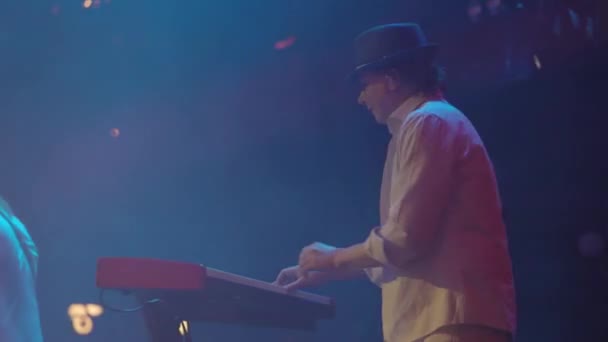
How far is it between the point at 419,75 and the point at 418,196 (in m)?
0.54

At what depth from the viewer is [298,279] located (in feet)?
6.40

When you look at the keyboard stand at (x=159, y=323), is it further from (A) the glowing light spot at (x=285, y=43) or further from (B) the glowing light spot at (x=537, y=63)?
(A) the glowing light spot at (x=285, y=43)

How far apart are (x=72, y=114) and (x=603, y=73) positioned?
2846mm

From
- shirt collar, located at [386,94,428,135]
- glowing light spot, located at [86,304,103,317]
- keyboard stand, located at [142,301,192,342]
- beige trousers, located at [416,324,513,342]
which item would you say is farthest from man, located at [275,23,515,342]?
glowing light spot, located at [86,304,103,317]

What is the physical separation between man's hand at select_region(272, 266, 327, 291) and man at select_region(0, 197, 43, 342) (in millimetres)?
882

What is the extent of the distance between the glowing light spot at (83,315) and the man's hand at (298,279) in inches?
83.2

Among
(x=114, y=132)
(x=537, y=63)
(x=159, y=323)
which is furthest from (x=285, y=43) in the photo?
(x=159, y=323)

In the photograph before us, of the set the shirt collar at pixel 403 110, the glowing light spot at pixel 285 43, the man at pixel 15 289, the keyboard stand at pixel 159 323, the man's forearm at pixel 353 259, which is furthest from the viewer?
the glowing light spot at pixel 285 43

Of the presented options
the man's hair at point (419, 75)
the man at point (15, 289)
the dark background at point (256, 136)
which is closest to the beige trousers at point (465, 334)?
the man's hair at point (419, 75)

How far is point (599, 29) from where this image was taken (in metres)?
2.86

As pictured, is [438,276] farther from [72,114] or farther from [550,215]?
[72,114]

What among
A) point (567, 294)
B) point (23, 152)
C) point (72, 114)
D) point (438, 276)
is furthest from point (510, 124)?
point (23, 152)

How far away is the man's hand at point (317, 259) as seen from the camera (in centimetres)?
189

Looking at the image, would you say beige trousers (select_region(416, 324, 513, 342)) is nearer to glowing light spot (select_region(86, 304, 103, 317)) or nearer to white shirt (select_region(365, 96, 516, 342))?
white shirt (select_region(365, 96, 516, 342))
